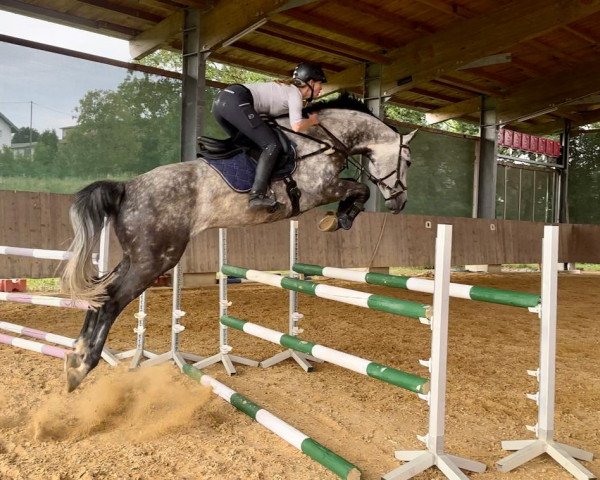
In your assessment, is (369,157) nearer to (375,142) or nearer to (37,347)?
(375,142)

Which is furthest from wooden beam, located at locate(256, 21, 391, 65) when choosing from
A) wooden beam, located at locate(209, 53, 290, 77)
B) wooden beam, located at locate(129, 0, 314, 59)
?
wooden beam, located at locate(209, 53, 290, 77)

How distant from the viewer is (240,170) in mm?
3336

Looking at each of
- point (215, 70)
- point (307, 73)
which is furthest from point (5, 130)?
point (215, 70)

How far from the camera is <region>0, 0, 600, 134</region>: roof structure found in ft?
27.7

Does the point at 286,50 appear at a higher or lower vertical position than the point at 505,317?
higher

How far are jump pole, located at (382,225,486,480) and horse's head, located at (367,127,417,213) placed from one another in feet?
4.44

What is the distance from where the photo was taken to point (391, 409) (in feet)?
11.1

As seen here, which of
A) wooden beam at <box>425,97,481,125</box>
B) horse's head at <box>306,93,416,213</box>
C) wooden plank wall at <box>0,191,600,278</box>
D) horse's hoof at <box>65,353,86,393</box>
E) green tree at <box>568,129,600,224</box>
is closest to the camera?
horse's hoof at <box>65,353,86,393</box>

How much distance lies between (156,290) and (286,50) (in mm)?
5418

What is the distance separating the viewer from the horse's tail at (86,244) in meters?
3.14

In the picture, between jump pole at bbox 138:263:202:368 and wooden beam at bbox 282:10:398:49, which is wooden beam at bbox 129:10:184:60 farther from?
jump pole at bbox 138:263:202:368

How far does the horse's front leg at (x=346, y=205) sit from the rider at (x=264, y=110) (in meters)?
0.46

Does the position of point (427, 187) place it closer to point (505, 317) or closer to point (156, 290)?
point (505, 317)

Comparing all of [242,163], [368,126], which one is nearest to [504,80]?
[368,126]
